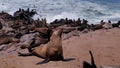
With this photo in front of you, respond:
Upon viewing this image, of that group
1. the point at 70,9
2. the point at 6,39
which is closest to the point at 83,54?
the point at 6,39

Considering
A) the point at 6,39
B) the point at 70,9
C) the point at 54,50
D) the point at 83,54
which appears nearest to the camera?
the point at 54,50

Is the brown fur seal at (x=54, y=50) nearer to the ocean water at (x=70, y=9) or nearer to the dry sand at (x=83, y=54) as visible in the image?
the dry sand at (x=83, y=54)

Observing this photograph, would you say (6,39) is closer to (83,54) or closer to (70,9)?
(83,54)

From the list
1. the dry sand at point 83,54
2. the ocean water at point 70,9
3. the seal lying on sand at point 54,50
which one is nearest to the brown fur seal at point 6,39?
the dry sand at point 83,54

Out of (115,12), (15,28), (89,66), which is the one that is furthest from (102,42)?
(115,12)

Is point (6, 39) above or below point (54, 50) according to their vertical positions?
below

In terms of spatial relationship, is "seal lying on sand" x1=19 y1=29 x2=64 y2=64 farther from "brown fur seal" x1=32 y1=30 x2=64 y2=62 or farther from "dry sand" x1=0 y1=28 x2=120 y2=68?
"dry sand" x1=0 y1=28 x2=120 y2=68

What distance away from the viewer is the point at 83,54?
7711 mm

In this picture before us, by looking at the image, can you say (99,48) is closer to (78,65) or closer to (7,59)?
(78,65)

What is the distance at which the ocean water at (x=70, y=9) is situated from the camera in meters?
19.8

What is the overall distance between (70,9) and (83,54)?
49.8ft

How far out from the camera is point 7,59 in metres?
7.53

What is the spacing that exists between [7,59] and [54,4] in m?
17.9

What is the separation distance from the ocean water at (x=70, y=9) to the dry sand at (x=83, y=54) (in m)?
9.01
